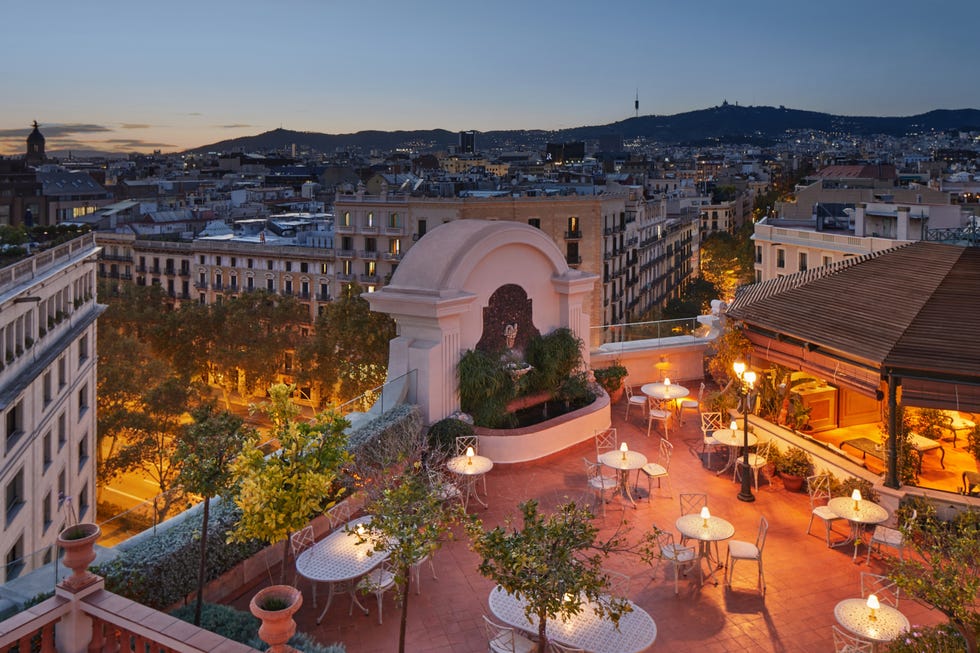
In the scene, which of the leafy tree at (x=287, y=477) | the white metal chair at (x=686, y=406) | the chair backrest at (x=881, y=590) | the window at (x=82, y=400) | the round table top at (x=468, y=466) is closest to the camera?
the leafy tree at (x=287, y=477)

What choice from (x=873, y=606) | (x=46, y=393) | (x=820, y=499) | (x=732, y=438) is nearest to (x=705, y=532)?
(x=873, y=606)

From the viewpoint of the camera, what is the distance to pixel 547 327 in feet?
60.9

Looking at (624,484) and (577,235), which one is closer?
(624,484)

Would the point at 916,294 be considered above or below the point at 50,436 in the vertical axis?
above

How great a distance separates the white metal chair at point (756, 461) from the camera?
14172 millimetres

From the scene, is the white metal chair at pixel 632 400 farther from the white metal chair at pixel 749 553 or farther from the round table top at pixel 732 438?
the white metal chair at pixel 749 553

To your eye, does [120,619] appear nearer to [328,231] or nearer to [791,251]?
[791,251]

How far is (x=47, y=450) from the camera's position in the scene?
92.7 ft

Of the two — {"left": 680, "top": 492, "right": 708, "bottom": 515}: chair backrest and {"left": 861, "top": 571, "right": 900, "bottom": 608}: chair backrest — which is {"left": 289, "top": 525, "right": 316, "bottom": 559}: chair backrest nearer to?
{"left": 680, "top": 492, "right": 708, "bottom": 515}: chair backrest

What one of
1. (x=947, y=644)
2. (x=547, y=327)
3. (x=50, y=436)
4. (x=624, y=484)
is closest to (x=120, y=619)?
(x=947, y=644)

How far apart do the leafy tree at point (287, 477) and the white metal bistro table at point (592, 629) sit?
2139 mm

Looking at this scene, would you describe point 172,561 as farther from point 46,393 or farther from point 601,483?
point 46,393

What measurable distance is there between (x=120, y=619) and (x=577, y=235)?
56474 millimetres

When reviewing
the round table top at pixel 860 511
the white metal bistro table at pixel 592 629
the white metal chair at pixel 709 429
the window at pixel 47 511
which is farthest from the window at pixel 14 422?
the round table top at pixel 860 511
